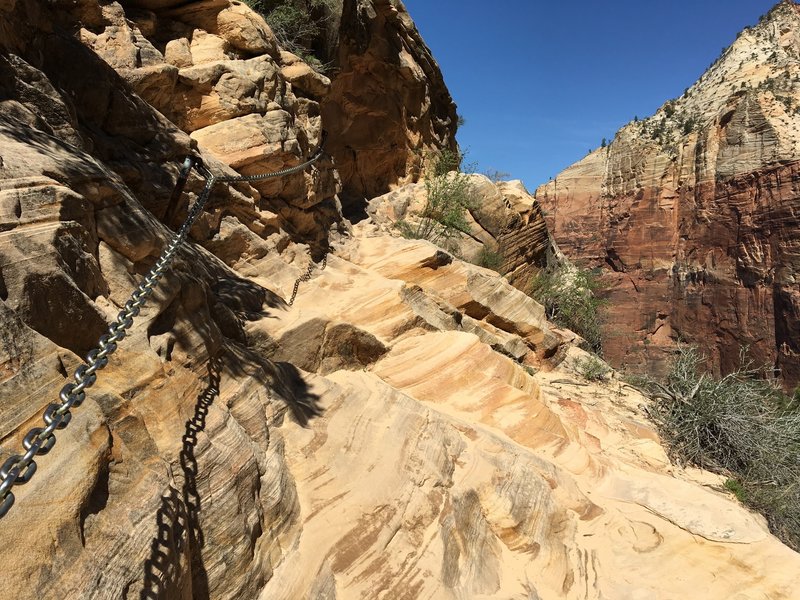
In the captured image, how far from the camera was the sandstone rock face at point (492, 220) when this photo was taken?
565 inches

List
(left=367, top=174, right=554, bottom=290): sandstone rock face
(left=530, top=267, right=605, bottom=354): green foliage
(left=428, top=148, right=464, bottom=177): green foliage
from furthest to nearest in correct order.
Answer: (left=530, top=267, right=605, bottom=354): green foliage, (left=428, top=148, right=464, bottom=177): green foliage, (left=367, top=174, right=554, bottom=290): sandstone rock face

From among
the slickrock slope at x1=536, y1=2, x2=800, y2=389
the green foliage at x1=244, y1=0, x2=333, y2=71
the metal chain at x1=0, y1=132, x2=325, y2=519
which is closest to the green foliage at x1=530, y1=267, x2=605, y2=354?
the green foliage at x1=244, y1=0, x2=333, y2=71

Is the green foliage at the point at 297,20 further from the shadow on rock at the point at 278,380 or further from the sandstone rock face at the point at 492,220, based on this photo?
the shadow on rock at the point at 278,380

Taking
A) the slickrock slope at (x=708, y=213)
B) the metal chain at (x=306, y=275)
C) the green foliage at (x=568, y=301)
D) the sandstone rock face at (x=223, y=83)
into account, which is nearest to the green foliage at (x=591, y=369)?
the green foliage at (x=568, y=301)

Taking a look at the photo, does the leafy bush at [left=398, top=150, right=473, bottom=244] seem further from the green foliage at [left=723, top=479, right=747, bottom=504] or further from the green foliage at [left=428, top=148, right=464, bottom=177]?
the green foliage at [left=723, top=479, right=747, bottom=504]

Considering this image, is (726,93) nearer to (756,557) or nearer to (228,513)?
(756,557)

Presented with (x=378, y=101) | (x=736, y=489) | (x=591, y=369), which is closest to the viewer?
(x=736, y=489)

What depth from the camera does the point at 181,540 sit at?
7.62ft

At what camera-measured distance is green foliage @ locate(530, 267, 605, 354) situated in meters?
17.1

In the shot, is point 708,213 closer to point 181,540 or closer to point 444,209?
point 444,209

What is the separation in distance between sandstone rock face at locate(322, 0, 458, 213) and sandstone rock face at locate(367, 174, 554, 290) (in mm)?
823

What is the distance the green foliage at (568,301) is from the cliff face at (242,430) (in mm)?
10012

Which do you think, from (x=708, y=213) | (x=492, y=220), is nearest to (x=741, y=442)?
(x=492, y=220)

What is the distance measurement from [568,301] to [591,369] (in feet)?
22.9
